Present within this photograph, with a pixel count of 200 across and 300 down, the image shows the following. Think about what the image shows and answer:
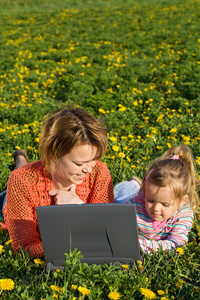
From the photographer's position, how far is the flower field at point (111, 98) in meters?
2.07

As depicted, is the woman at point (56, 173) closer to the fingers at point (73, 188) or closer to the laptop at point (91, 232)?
the fingers at point (73, 188)

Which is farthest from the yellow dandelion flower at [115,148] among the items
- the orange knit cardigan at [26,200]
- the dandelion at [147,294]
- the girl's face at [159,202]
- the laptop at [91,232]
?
the dandelion at [147,294]

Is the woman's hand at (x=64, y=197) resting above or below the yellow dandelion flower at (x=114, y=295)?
above

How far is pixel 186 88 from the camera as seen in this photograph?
17.9ft

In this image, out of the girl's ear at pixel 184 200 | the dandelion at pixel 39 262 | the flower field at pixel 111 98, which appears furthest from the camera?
the girl's ear at pixel 184 200

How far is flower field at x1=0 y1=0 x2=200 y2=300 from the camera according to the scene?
2.07m

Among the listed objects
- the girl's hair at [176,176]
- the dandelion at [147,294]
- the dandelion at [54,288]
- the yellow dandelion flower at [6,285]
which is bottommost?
the dandelion at [147,294]

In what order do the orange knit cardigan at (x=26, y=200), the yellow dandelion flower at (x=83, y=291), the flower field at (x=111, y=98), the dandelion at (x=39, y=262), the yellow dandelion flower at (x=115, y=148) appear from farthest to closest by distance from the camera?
the yellow dandelion flower at (x=115, y=148), the orange knit cardigan at (x=26, y=200), the dandelion at (x=39, y=262), the flower field at (x=111, y=98), the yellow dandelion flower at (x=83, y=291)

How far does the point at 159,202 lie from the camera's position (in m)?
2.45

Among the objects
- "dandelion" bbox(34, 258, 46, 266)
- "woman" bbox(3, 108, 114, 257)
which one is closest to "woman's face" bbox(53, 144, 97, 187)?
"woman" bbox(3, 108, 114, 257)

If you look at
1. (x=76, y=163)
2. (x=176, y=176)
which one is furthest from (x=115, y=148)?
(x=76, y=163)

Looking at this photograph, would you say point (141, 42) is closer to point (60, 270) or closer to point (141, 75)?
point (141, 75)

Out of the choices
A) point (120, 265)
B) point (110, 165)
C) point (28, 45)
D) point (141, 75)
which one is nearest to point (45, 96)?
point (141, 75)

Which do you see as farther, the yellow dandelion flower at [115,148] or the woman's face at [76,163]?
the yellow dandelion flower at [115,148]
